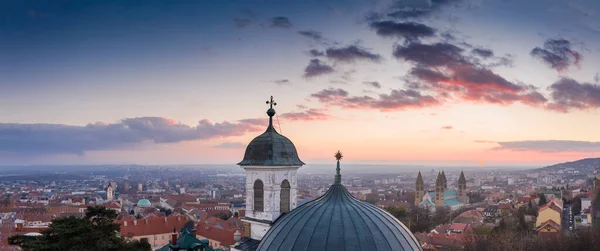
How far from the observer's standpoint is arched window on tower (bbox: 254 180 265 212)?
2180 centimetres

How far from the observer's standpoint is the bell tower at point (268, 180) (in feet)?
70.5

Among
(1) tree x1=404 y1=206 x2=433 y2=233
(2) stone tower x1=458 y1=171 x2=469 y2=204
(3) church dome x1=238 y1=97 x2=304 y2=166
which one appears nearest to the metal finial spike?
(3) church dome x1=238 y1=97 x2=304 y2=166

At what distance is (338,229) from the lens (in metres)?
14.4

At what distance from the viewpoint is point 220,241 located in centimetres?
4988

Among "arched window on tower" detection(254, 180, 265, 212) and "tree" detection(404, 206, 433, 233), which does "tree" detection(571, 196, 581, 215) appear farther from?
"arched window on tower" detection(254, 180, 265, 212)

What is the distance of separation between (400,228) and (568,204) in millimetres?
83269

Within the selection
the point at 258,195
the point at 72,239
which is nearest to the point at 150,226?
the point at 258,195

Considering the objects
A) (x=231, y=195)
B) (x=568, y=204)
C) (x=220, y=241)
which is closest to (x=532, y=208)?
(x=568, y=204)

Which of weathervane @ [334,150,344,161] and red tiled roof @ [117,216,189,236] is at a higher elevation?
weathervane @ [334,150,344,161]

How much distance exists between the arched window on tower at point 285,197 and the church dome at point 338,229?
5527 millimetres

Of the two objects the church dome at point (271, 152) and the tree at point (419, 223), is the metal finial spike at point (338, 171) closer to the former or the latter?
the church dome at point (271, 152)

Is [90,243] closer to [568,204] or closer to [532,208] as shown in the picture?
[532,208]

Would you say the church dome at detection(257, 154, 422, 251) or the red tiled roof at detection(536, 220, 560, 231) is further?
the red tiled roof at detection(536, 220, 560, 231)

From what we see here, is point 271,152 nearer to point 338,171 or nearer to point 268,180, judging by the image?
point 268,180
